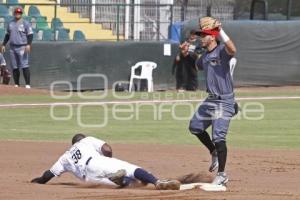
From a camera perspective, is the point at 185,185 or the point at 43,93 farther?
the point at 43,93

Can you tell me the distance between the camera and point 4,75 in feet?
84.7

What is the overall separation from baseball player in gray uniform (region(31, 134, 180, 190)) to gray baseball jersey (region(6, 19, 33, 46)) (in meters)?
15.4

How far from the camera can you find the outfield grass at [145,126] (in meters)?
16.1

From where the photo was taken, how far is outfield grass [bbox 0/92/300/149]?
52.7 ft

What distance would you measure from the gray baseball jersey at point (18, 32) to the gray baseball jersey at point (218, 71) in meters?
15.6

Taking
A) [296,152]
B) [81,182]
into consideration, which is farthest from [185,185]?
[296,152]

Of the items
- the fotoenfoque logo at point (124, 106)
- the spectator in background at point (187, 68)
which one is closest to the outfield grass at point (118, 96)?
the fotoenfoque logo at point (124, 106)

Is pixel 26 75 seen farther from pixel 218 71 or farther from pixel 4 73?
pixel 218 71

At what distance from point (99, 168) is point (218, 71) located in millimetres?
1744

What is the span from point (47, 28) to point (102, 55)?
79.7 inches

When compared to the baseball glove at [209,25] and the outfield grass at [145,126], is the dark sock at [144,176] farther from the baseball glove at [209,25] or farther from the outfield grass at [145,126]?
the outfield grass at [145,126]

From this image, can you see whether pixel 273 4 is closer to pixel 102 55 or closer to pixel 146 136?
pixel 102 55

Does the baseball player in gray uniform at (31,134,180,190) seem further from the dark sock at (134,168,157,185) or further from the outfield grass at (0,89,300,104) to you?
the outfield grass at (0,89,300,104)

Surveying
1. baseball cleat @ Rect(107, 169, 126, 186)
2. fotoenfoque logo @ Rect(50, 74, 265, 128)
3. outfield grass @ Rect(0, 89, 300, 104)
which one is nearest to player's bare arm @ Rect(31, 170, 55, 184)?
baseball cleat @ Rect(107, 169, 126, 186)
